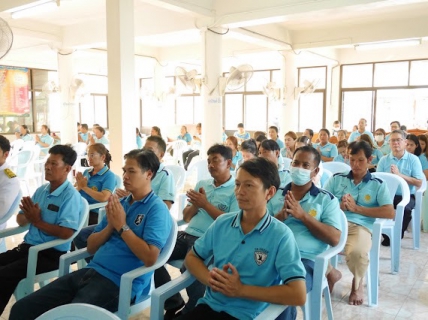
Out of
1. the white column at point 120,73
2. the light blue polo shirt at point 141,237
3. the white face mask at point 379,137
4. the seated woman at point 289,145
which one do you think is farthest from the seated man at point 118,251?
the white face mask at point 379,137

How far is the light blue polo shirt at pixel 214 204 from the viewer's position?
2379 mm

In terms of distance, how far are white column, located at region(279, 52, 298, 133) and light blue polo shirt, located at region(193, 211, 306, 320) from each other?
25.3 ft

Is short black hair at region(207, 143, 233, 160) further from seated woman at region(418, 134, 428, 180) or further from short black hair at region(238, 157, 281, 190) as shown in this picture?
seated woman at region(418, 134, 428, 180)

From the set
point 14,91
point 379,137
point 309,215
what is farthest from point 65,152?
point 14,91

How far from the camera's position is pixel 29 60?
35.9 ft

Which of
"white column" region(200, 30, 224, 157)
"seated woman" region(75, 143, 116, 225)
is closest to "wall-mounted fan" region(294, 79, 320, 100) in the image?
"white column" region(200, 30, 224, 157)

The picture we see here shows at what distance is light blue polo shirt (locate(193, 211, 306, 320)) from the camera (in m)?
1.40

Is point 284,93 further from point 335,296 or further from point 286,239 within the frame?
point 286,239

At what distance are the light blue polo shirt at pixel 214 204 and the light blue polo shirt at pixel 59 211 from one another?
27.8 inches

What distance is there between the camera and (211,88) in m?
6.45

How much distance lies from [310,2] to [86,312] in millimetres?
5293

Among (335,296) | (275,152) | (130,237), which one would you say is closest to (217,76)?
(275,152)

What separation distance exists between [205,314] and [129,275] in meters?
0.39

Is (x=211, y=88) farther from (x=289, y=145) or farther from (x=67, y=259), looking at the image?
(x=67, y=259)
